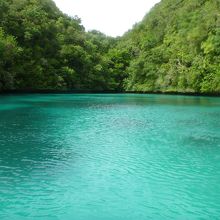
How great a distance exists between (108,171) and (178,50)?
54.5 metres

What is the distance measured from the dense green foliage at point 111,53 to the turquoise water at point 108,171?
27.5 meters

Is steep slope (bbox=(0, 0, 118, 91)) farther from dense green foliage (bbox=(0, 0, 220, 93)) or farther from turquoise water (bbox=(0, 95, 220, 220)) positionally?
turquoise water (bbox=(0, 95, 220, 220))

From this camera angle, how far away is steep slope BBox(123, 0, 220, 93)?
57.9m

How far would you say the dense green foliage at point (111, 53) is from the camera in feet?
183

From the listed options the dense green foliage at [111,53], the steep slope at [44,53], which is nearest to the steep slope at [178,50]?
the dense green foliage at [111,53]

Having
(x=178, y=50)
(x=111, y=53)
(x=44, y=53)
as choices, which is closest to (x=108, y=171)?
(x=44, y=53)

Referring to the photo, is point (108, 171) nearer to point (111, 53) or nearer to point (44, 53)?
point (44, 53)

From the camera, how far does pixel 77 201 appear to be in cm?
958

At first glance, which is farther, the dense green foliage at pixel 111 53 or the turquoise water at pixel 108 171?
the dense green foliage at pixel 111 53

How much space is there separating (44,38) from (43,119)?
Answer: 127 feet

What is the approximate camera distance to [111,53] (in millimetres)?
78188

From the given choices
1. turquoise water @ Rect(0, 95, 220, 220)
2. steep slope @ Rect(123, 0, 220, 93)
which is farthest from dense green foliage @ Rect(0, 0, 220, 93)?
turquoise water @ Rect(0, 95, 220, 220)

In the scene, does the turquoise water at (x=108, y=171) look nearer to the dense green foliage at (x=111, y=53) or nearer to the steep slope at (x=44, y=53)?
the steep slope at (x=44, y=53)

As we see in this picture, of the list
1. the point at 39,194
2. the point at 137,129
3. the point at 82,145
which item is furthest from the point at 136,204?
the point at 137,129
